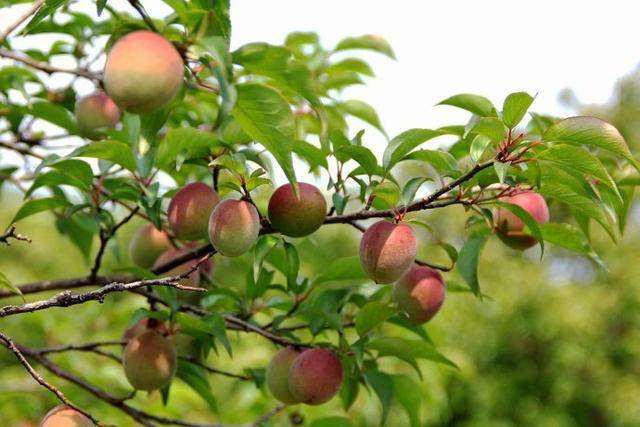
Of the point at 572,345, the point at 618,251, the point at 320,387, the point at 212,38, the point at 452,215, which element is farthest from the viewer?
the point at 452,215

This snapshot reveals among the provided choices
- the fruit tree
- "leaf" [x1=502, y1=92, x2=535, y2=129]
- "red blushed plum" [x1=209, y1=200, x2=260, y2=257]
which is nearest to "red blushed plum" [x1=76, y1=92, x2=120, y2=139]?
the fruit tree

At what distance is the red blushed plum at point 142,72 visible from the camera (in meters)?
0.71

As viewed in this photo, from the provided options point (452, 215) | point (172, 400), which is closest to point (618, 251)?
point (452, 215)

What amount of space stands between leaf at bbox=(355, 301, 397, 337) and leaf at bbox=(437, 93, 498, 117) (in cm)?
32

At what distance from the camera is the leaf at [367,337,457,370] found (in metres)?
1.16

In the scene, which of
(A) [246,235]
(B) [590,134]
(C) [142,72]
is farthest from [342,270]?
(C) [142,72]

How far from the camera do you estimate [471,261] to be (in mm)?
1176

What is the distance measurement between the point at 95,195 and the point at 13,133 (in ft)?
1.45

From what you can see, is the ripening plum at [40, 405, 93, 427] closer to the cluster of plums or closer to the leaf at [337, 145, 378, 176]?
the cluster of plums

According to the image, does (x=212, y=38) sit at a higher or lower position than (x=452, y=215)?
higher

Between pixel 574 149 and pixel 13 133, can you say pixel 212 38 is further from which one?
pixel 13 133

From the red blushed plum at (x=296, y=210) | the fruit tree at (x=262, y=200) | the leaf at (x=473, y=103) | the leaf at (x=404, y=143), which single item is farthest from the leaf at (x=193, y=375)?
the leaf at (x=473, y=103)

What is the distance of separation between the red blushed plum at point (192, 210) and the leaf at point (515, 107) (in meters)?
0.43

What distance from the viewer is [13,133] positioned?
63.9 inches
